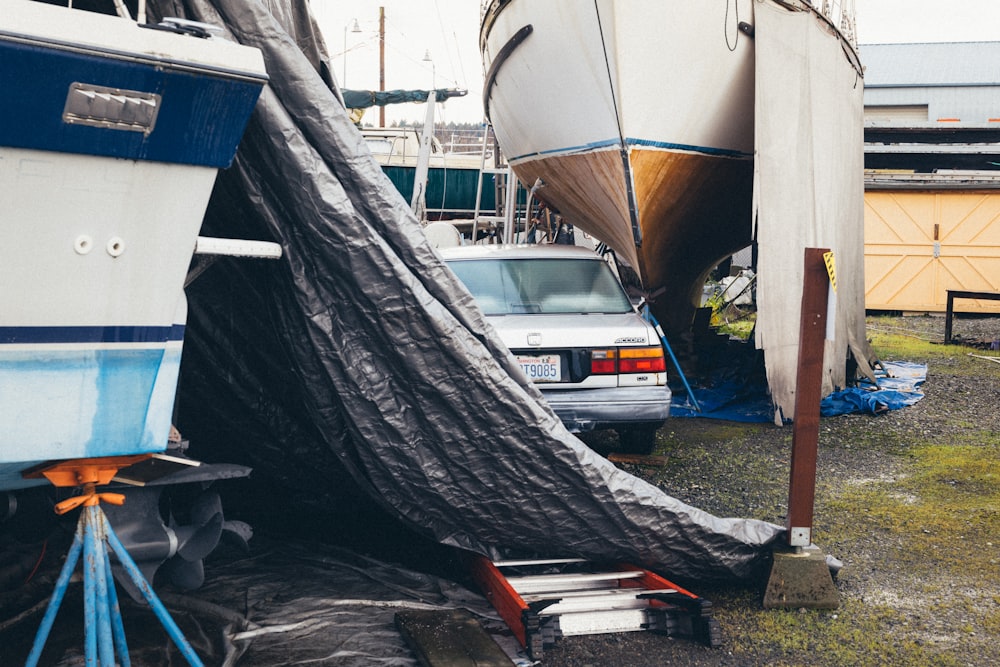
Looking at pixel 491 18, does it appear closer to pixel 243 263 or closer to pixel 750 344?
pixel 750 344

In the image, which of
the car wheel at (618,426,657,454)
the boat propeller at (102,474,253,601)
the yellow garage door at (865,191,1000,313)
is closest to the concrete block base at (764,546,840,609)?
the boat propeller at (102,474,253,601)

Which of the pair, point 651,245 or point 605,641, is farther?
point 651,245

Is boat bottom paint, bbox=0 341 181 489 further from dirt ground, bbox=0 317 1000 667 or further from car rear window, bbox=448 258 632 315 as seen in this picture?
car rear window, bbox=448 258 632 315

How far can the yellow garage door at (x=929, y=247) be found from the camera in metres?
16.7

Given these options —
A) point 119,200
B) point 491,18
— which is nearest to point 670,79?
point 491,18

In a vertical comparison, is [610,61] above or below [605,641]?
above

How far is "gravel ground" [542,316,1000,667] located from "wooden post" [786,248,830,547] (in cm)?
39

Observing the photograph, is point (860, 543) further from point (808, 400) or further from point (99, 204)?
point (99, 204)

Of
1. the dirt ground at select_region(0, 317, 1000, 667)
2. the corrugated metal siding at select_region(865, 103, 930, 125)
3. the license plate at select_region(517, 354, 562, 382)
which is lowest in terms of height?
the dirt ground at select_region(0, 317, 1000, 667)

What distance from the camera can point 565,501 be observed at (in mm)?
3244

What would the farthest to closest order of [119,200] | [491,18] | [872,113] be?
[872,113] < [491,18] < [119,200]

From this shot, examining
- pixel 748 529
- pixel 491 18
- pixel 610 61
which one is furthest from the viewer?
pixel 491 18

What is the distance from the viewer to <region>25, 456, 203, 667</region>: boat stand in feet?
7.63

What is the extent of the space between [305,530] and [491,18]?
6.78m
